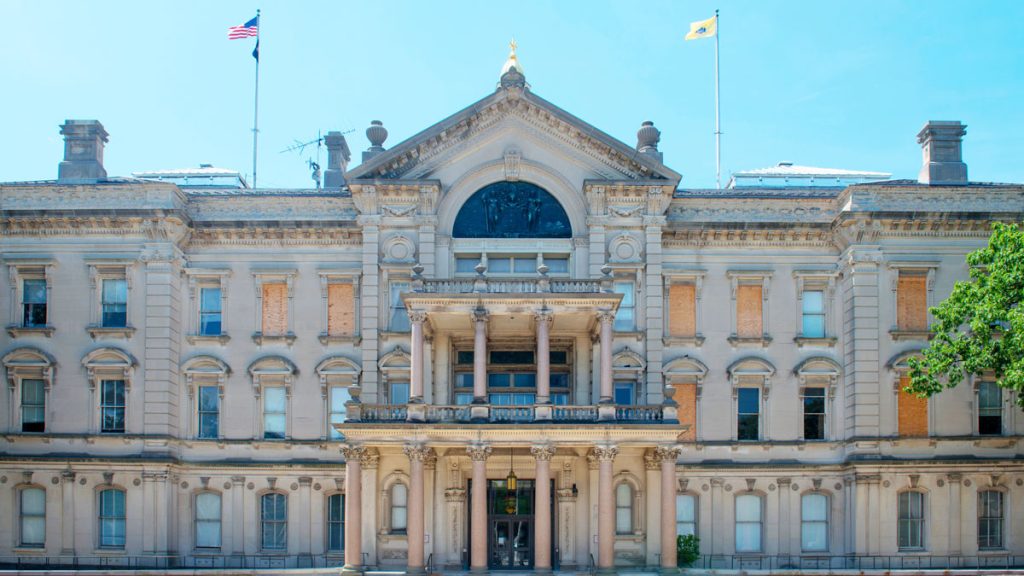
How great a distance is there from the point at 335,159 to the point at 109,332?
11.2m

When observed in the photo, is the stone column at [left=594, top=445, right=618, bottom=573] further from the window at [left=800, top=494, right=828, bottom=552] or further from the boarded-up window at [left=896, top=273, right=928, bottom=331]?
the boarded-up window at [left=896, top=273, right=928, bottom=331]

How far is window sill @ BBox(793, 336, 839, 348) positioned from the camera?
133ft

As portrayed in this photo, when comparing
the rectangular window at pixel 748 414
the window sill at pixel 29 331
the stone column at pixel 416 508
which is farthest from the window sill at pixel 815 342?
the window sill at pixel 29 331

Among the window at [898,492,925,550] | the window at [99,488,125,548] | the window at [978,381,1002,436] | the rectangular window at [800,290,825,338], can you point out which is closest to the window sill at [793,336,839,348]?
the rectangular window at [800,290,825,338]

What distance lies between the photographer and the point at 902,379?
130ft

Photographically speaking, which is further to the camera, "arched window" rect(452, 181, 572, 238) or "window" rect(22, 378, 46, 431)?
"arched window" rect(452, 181, 572, 238)

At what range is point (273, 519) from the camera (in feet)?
132

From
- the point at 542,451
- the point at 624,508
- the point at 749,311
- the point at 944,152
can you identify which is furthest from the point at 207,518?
the point at 944,152

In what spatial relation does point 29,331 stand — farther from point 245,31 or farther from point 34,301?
point 245,31

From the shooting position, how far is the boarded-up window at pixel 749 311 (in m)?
40.8

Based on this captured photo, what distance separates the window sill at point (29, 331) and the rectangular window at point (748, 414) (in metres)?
24.3

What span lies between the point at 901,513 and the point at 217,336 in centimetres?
2456

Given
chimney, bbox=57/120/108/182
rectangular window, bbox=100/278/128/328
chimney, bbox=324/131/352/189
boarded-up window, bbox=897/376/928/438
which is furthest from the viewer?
chimney, bbox=324/131/352/189

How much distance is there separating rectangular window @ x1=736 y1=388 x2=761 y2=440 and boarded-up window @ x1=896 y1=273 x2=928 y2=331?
18.3 ft
